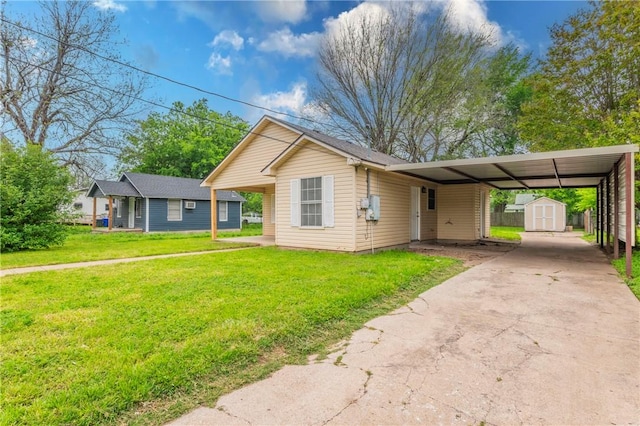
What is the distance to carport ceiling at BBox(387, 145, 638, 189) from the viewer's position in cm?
662

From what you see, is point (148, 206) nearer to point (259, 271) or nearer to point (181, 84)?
point (181, 84)

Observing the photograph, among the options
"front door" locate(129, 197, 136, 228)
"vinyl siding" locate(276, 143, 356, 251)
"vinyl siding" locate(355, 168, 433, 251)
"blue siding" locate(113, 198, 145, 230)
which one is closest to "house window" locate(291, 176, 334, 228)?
"vinyl siding" locate(276, 143, 356, 251)

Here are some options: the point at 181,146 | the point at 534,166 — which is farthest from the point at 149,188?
the point at 534,166

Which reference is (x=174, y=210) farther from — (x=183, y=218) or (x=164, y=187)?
(x=164, y=187)

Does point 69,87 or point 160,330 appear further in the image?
point 69,87

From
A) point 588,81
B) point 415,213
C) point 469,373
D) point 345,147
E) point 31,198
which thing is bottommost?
point 469,373

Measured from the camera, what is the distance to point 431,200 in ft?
42.4

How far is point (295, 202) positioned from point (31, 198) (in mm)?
7237

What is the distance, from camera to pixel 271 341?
3.15 m

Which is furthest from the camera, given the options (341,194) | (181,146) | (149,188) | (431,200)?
(181,146)

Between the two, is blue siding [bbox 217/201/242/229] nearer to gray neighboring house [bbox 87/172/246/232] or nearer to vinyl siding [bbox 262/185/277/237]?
gray neighboring house [bbox 87/172/246/232]

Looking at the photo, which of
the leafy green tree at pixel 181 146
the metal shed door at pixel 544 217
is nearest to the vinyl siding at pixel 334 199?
the leafy green tree at pixel 181 146

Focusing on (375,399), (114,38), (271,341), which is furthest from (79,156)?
(375,399)

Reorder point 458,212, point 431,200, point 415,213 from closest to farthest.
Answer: point 415,213 → point 458,212 → point 431,200
